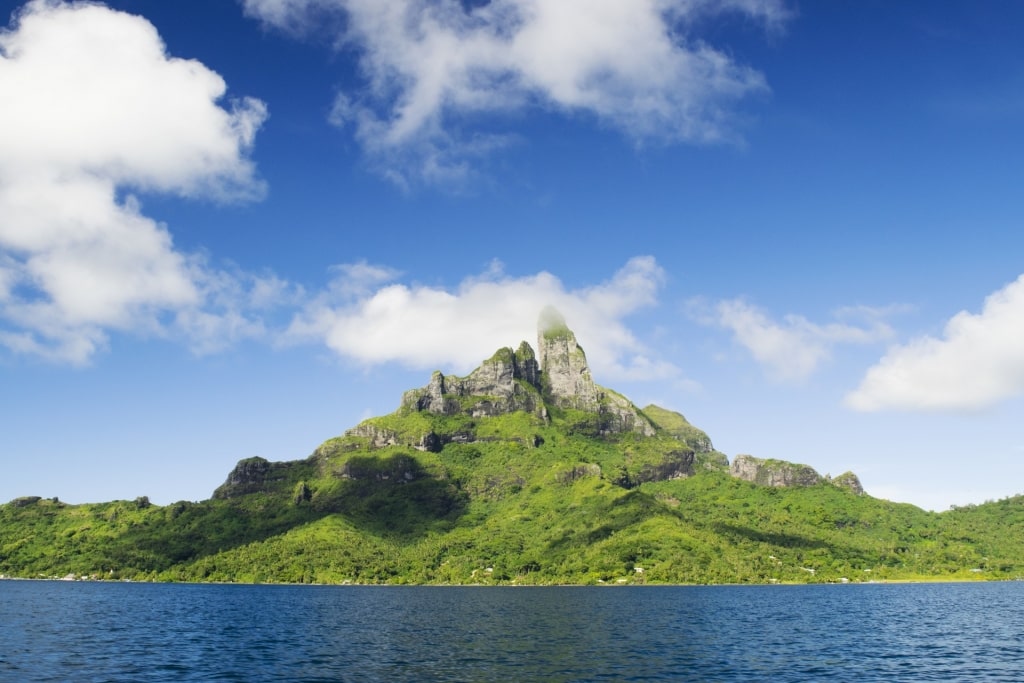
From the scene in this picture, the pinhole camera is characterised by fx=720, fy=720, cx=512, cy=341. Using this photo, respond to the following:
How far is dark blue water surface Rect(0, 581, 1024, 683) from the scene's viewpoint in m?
66.9

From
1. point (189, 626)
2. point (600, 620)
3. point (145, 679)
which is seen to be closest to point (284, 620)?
point (189, 626)

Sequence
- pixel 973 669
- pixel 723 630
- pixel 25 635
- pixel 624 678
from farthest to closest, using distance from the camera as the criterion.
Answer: pixel 723 630, pixel 25 635, pixel 973 669, pixel 624 678

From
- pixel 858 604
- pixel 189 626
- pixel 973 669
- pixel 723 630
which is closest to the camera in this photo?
pixel 973 669

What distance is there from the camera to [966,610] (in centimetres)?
13975

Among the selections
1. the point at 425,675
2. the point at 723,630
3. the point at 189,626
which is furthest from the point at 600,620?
the point at 189,626

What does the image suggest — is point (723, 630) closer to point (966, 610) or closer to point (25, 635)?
point (966, 610)

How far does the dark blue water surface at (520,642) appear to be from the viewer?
6694 centimetres

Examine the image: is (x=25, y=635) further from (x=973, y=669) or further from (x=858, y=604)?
(x=858, y=604)

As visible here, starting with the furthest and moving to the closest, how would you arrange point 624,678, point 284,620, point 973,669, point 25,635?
point 284,620 → point 25,635 → point 973,669 → point 624,678

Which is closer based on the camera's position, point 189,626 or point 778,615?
point 189,626

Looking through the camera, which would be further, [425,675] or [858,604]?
[858,604]

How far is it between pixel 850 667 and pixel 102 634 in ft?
310

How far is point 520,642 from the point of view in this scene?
88875mm

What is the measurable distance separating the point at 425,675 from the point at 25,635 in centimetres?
6470
